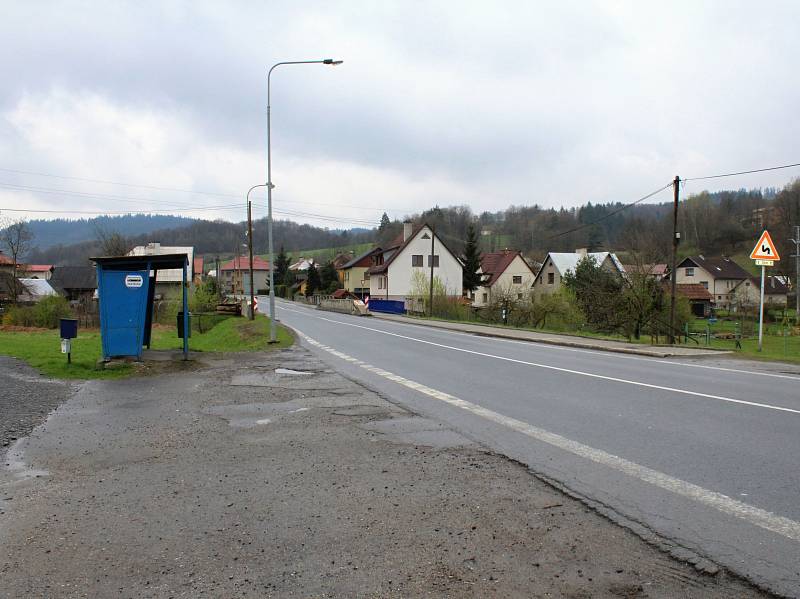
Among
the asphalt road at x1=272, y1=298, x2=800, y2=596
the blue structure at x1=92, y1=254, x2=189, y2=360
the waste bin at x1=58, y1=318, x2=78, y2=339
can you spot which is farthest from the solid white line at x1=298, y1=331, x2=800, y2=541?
the waste bin at x1=58, y1=318, x2=78, y2=339

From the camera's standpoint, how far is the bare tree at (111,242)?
236 ft

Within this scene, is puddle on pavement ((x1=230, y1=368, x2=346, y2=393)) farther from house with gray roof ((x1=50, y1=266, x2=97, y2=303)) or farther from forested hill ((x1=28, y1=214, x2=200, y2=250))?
forested hill ((x1=28, y1=214, x2=200, y2=250))

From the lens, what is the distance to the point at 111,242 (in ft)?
238

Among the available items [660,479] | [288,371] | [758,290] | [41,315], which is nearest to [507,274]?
[758,290]

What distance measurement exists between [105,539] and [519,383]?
869cm

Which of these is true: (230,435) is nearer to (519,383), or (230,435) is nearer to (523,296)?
(519,383)

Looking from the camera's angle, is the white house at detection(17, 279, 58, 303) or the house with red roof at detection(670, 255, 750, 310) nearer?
the white house at detection(17, 279, 58, 303)

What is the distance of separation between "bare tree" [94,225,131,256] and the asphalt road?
216 feet

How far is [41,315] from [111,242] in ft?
112

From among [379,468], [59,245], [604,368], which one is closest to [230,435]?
[379,468]

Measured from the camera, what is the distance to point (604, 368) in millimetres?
14453

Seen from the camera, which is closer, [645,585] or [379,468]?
[645,585]

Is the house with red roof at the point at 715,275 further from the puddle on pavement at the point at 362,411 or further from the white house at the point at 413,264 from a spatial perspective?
the puddle on pavement at the point at 362,411

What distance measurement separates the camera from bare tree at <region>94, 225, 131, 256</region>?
71.8 meters
